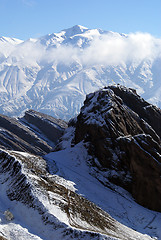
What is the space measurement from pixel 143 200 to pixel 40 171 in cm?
1762

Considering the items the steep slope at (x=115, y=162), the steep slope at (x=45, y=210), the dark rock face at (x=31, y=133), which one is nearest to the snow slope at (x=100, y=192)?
the steep slope at (x=115, y=162)

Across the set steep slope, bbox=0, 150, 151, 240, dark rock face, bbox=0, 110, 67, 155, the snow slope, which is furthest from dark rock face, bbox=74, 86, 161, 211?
dark rock face, bbox=0, 110, 67, 155

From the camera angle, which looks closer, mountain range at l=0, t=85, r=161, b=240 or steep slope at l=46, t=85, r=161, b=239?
mountain range at l=0, t=85, r=161, b=240

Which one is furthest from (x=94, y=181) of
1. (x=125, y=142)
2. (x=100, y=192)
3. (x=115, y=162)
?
(x=125, y=142)

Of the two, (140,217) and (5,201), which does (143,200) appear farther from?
(5,201)

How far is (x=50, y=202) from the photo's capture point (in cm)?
4262

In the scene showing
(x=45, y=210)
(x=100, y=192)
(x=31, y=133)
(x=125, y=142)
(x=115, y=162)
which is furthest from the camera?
(x=31, y=133)

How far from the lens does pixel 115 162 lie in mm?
60375

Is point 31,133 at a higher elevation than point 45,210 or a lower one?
higher

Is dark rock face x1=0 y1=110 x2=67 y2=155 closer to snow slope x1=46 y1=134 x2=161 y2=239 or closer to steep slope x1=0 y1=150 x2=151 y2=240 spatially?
snow slope x1=46 y1=134 x2=161 y2=239

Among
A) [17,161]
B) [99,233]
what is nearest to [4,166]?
[17,161]

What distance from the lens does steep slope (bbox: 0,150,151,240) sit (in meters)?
37.5

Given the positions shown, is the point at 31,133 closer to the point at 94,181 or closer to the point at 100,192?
the point at 94,181

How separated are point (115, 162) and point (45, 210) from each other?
22774mm
